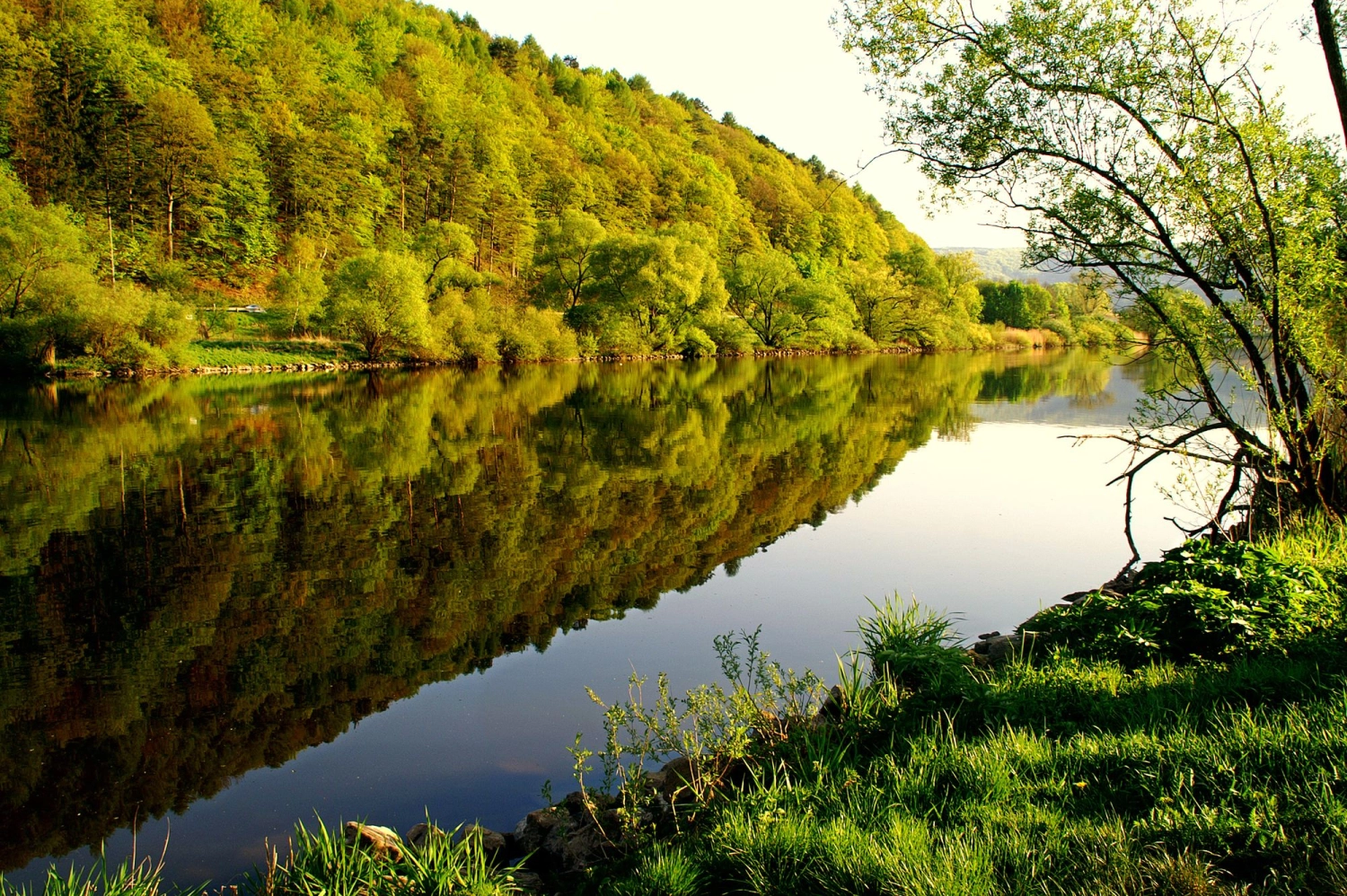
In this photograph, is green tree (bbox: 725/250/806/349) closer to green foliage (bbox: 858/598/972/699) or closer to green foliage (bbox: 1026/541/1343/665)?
green foliage (bbox: 858/598/972/699)

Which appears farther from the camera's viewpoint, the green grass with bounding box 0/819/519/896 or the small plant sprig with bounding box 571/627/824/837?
the small plant sprig with bounding box 571/627/824/837

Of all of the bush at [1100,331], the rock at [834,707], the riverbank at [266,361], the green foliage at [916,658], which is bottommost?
the rock at [834,707]

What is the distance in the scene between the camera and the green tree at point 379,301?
4853cm

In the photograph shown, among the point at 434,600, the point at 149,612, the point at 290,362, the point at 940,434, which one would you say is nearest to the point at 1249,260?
the point at 434,600

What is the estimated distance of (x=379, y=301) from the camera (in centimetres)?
4919

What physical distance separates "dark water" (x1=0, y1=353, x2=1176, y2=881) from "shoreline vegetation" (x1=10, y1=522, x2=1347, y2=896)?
107 centimetres

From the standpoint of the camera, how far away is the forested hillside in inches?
1913

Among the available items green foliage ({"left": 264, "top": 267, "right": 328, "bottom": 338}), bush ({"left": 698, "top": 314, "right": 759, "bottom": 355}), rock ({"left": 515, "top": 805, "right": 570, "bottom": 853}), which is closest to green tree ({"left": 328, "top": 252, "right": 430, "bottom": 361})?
green foliage ({"left": 264, "top": 267, "right": 328, "bottom": 338})

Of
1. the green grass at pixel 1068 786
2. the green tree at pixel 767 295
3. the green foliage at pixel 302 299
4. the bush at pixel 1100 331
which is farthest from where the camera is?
the green tree at pixel 767 295

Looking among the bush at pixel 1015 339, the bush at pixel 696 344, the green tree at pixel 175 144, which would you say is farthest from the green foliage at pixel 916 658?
the bush at pixel 1015 339

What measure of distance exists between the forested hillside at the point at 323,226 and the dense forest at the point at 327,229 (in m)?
0.18

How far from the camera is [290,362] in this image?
48406 millimetres

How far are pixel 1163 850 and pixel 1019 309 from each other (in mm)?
108257

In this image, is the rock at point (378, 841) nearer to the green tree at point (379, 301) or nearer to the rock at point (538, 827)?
the rock at point (538, 827)
